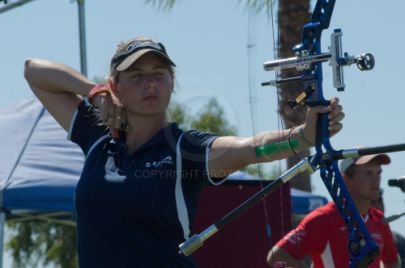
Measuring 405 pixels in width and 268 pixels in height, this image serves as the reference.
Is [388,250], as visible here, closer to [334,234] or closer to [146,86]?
[334,234]

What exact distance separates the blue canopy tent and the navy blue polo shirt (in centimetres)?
470

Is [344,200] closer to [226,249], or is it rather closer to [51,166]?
[226,249]

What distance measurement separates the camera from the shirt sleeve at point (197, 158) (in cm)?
389

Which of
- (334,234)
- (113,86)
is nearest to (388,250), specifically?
(334,234)

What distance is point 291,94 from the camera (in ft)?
18.1

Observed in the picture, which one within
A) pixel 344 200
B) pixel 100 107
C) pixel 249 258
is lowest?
pixel 249 258

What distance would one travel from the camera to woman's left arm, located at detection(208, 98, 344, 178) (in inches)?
140

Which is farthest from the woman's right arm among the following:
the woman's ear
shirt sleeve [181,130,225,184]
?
shirt sleeve [181,130,225,184]

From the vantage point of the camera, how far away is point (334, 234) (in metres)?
6.14

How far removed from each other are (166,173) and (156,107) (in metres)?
0.27

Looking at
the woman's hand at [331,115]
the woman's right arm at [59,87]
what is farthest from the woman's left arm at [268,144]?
the woman's right arm at [59,87]

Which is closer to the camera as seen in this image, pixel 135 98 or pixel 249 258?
pixel 135 98

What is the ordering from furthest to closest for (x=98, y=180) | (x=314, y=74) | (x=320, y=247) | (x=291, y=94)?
(x=320, y=247) → (x=291, y=94) → (x=98, y=180) → (x=314, y=74)

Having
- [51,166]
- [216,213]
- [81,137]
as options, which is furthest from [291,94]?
[51,166]
